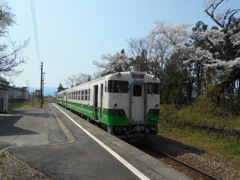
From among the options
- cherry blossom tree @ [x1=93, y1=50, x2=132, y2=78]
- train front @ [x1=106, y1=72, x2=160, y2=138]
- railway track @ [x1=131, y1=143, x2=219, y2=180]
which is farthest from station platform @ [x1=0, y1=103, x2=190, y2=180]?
cherry blossom tree @ [x1=93, y1=50, x2=132, y2=78]

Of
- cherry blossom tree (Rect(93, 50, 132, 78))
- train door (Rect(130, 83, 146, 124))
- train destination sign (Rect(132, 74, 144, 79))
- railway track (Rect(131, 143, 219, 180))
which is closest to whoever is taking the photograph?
railway track (Rect(131, 143, 219, 180))

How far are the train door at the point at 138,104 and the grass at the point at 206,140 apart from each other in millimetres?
3257

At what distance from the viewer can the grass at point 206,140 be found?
8.88m

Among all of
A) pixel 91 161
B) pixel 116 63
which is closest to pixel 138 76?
pixel 91 161

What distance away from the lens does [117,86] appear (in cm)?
864

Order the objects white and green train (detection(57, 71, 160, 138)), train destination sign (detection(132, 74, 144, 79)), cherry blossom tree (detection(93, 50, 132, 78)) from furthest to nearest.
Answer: cherry blossom tree (detection(93, 50, 132, 78)) → train destination sign (detection(132, 74, 144, 79)) → white and green train (detection(57, 71, 160, 138))

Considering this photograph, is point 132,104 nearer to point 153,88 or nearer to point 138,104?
point 138,104

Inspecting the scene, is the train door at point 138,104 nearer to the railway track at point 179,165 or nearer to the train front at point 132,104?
the train front at point 132,104

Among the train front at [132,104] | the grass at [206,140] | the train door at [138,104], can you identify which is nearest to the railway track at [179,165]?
the train front at [132,104]

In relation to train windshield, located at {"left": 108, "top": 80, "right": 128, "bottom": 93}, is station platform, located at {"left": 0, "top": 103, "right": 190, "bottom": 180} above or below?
below

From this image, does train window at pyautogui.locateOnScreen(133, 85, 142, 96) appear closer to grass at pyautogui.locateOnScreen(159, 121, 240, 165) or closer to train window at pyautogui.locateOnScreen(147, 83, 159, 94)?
train window at pyautogui.locateOnScreen(147, 83, 159, 94)

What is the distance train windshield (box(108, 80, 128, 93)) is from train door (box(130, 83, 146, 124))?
0.35 metres

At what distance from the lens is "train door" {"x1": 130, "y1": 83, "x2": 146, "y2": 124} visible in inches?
346

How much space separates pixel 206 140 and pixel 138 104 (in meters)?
4.91
